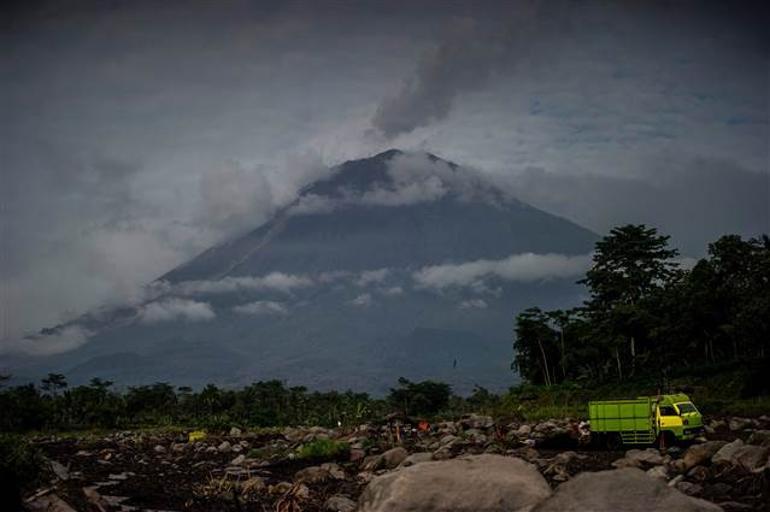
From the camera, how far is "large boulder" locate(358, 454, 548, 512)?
9242 mm

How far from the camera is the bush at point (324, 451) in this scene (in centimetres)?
2641

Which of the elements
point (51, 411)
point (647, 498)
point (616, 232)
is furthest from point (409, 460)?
point (51, 411)

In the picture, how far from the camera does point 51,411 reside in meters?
70.9

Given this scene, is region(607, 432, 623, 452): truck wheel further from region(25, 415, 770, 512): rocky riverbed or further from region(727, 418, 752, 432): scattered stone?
region(727, 418, 752, 432): scattered stone

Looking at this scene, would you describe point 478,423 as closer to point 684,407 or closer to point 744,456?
point 684,407

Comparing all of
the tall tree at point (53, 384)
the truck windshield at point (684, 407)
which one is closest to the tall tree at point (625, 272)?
the truck windshield at point (684, 407)

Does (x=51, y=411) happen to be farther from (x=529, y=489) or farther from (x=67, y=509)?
(x=529, y=489)

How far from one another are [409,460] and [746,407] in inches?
788

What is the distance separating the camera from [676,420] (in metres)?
22.1

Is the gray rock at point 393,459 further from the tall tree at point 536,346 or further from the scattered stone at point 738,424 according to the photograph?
the tall tree at point 536,346

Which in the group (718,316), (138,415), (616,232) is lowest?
(138,415)

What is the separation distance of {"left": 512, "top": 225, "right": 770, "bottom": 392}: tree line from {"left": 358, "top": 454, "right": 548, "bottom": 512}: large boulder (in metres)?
34.0

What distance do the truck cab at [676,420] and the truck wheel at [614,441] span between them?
55.8 inches

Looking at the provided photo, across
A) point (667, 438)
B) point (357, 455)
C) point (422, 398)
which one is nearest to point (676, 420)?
point (667, 438)
